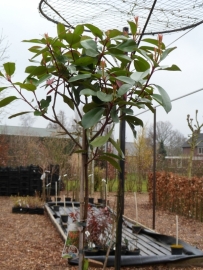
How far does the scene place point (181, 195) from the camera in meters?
7.57

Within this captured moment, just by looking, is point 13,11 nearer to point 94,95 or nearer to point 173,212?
point 94,95

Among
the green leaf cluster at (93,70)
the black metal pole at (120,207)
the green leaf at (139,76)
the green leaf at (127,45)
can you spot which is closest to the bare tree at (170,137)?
the black metal pole at (120,207)

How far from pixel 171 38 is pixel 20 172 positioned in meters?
8.61

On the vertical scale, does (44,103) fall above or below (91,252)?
above

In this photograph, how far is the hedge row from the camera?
6957 millimetres

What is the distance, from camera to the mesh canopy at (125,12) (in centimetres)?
274

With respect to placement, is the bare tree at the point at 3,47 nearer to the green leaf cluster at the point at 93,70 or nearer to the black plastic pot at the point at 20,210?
the black plastic pot at the point at 20,210

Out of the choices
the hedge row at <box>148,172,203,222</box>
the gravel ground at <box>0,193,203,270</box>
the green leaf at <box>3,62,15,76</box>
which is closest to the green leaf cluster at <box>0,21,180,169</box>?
the green leaf at <box>3,62,15,76</box>

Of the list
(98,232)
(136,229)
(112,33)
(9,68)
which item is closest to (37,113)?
(9,68)

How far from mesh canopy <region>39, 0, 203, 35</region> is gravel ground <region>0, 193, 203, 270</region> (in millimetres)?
2199

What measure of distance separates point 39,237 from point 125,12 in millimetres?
3538

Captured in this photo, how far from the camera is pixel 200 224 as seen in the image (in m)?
6.58

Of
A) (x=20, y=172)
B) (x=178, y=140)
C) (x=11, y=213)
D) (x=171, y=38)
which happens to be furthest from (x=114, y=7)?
(x=178, y=140)

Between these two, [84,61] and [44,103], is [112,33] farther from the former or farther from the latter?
[44,103]
